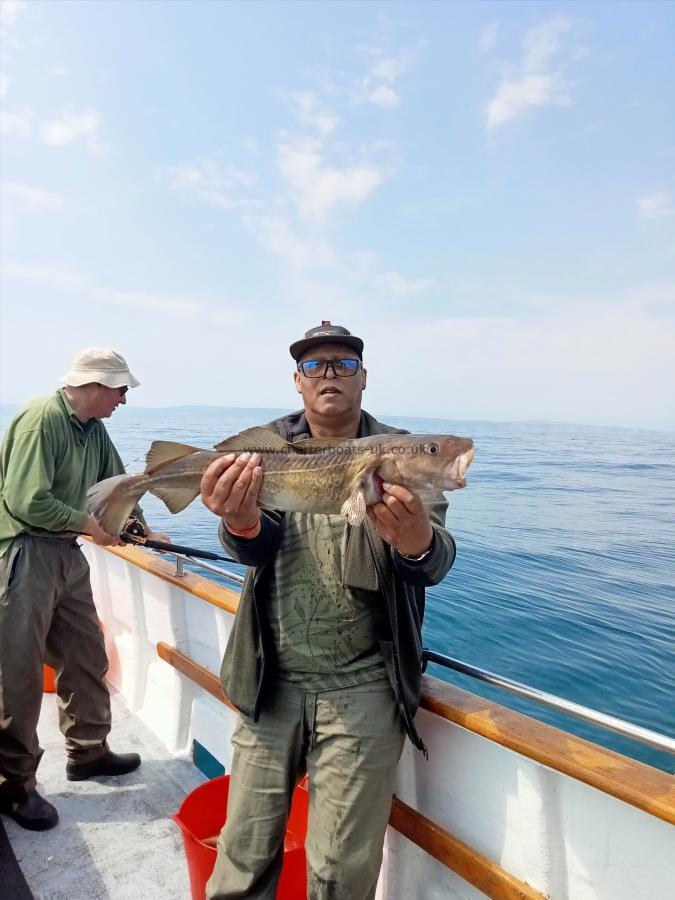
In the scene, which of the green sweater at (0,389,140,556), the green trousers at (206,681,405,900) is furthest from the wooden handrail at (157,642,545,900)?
the green sweater at (0,389,140,556)

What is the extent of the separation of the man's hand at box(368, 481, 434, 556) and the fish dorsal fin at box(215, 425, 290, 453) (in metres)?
0.70

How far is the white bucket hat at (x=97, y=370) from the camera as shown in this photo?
14.3 ft

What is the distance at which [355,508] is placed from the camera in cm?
247

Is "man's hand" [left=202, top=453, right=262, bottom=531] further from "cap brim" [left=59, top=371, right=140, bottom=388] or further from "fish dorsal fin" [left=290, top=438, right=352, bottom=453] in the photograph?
"cap brim" [left=59, top=371, right=140, bottom=388]

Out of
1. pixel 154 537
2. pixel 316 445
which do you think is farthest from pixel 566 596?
pixel 316 445

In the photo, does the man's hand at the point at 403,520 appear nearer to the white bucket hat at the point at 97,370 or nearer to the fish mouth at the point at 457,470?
the fish mouth at the point at 457,470

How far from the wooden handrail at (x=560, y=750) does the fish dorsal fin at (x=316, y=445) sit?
4.40ft

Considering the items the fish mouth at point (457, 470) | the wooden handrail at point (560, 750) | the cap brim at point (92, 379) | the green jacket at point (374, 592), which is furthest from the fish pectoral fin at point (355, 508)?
the cap brim at point (92, 379)

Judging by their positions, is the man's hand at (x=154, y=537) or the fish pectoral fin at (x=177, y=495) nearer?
the fish pectoral fin at (x=177, y=495)

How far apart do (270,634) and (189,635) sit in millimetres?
2447

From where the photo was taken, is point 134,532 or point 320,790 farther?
point 134,532

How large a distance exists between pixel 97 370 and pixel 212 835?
330cm

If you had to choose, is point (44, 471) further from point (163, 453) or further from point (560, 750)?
point (560, 750)

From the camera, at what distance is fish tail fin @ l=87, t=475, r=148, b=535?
3111mm
